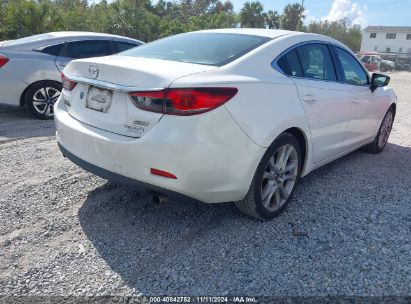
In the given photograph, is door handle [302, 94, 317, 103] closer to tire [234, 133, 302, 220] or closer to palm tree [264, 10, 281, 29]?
tire [234, 133, 302, 220]

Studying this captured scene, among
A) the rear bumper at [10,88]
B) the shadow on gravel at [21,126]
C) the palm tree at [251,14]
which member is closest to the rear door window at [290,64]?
the shadow on gravel at [21,126]

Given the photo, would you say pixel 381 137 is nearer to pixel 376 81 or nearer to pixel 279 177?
pixel 376 81

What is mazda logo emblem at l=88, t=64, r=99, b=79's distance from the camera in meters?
2.79

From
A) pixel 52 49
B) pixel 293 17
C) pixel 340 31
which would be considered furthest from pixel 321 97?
pixel 340 31

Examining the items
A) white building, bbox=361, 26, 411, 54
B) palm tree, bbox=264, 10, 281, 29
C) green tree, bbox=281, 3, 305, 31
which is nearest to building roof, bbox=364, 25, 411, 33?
white building, bbox=361, 26, 411, 54

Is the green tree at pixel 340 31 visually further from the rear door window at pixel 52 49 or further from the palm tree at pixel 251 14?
the rear door window at pixel 52 49

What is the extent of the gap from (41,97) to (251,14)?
4435 cm

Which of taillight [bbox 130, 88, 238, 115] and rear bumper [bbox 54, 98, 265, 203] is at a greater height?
taillight [bbox 130, 88, 238, 115]

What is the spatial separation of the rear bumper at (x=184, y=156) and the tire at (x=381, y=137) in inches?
130

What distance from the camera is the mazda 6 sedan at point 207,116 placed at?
8.01 feet

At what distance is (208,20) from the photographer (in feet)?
105

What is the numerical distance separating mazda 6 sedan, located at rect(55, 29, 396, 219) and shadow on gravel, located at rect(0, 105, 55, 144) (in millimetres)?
2637

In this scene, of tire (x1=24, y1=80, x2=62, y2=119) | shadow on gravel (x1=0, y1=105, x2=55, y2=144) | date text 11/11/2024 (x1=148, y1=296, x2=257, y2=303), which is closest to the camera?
date text 11/11/2024 (x1=148, y1=296, x2=257, y2=303)

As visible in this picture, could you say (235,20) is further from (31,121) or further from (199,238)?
(199,238)
